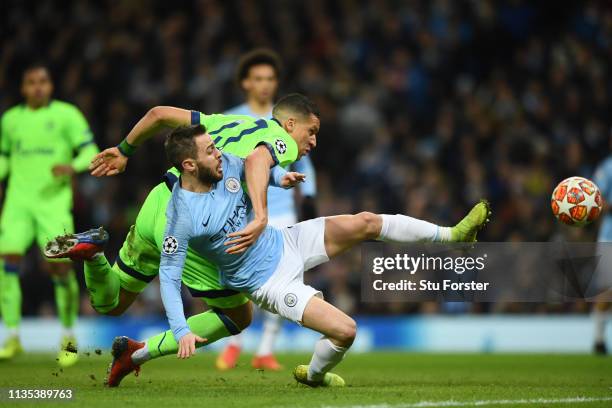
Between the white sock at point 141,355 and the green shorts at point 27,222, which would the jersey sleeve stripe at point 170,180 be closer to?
the white sock at point 141,355

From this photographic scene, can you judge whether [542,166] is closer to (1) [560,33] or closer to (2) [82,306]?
(1) [560,33]

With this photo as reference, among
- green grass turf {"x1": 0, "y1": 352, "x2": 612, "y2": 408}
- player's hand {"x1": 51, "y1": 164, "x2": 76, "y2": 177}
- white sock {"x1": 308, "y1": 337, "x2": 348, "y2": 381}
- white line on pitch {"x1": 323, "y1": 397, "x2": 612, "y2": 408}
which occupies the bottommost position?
white line on pitch {"x1": 323, "y1": 397, "x2": 612, "y2": 408}

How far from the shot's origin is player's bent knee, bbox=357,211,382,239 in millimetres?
6824

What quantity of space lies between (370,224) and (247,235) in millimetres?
994

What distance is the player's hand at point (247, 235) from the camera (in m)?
6.14

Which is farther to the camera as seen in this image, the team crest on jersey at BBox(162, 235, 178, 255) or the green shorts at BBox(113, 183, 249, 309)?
the green shorts at BBox(113, 183, 249, 309)

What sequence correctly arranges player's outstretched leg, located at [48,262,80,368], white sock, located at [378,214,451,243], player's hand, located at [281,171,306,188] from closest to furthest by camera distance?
player's hand, located at [281,171,306,188]
white sock, located at [378,214,451,243]
player's outstretched leg, located at [48,262,80,368]

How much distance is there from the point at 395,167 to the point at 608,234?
3.49m

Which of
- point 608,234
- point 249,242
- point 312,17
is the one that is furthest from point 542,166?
point 249,242

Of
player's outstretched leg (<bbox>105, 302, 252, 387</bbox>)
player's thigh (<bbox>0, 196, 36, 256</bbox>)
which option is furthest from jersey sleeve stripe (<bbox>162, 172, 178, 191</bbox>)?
player's thigh (<bbox>0, 196, 36, 256</bbox>)

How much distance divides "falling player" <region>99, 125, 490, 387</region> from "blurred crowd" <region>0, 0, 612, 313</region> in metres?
6.31

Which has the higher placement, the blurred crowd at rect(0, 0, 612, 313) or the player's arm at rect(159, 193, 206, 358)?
the blurred crowd at rect(0, 0, 612, 313)

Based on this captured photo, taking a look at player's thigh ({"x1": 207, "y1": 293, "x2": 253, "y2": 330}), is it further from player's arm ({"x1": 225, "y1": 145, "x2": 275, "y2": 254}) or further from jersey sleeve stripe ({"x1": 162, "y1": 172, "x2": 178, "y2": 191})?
jersey sleeve stripe ({"x1": 162, "y1": 172, "x2": 178, "y2": 191})

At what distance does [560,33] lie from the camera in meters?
15.9
